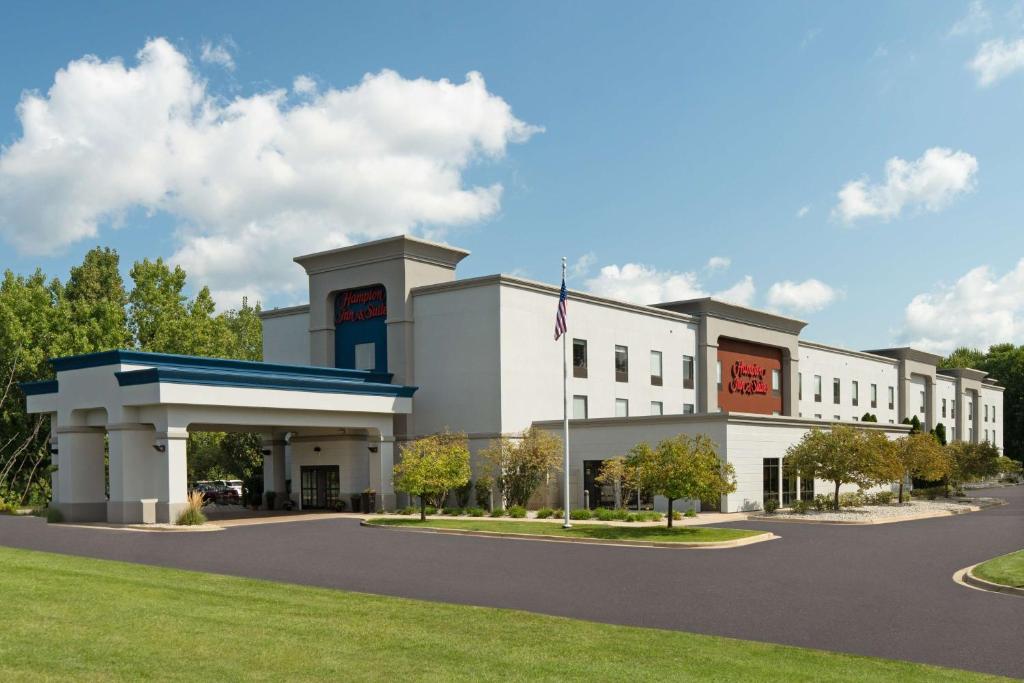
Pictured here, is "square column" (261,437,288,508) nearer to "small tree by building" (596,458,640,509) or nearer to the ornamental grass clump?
the ornamental grass clump

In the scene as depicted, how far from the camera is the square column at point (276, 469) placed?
4875 cm

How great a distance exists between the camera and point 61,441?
38875 millimetres

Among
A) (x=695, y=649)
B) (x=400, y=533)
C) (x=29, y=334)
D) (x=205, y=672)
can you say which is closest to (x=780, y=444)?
(x=400, y=533)

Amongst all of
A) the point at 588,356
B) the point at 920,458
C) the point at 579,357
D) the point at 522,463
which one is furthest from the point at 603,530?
the point at 920,458

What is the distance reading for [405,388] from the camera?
45.0 meters

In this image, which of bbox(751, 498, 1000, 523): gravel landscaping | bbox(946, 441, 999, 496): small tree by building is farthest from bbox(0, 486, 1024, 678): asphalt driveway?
bbox(946, 441, 999, 496): small tree by building

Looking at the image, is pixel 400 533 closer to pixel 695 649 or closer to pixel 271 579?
pixel 271 579

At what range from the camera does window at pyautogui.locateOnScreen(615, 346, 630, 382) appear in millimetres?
50259

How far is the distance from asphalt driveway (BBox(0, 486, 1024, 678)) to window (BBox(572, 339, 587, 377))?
15.5 metres

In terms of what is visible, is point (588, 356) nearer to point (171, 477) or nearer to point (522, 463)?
point (522, 463)

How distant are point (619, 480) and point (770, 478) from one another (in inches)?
275

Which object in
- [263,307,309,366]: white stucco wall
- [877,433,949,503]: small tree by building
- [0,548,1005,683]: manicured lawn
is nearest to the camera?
[0,548,1005,683]: manicured lawn

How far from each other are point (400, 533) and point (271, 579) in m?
12.7

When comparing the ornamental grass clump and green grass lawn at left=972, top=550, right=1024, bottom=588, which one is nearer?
green grass lawn at left=972, top=550, right=1024, bottom=588
